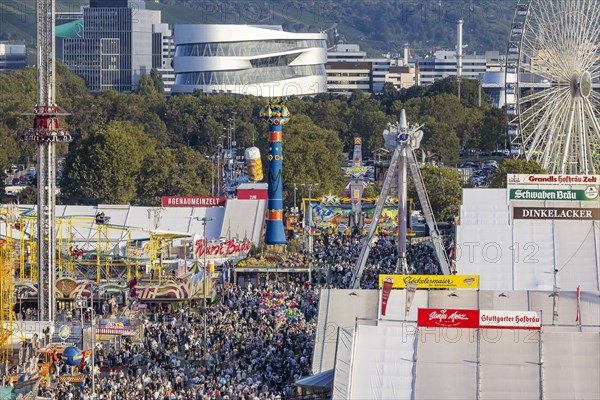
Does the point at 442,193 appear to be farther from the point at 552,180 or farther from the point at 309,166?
the point at 552,180

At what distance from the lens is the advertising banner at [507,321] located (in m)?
45.3

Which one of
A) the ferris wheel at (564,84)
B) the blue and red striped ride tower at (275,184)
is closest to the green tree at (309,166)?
the ferris wheel at (564,84)

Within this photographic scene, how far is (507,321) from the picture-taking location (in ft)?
149

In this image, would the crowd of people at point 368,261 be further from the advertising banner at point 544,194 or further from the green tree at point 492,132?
the green tree at point 492,132

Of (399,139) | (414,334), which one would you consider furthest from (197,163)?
(414,334)

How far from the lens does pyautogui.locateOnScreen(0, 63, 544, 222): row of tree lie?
12300cm

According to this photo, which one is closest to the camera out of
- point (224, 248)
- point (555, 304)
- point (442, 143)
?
point (555, 304)

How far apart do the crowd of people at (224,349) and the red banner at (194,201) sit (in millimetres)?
19757

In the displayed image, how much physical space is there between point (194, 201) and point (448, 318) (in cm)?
5486

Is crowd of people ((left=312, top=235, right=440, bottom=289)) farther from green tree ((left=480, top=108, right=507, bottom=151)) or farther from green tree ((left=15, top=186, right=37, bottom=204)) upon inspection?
green tree ((left=480, top=108, right=507, bottom=151))

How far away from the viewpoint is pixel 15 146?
150 m

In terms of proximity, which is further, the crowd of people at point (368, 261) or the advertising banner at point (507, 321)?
the crowd of people at point (368, 261)

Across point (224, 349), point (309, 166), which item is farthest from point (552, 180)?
point (309, 166)

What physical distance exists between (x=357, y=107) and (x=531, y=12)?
9171cm
